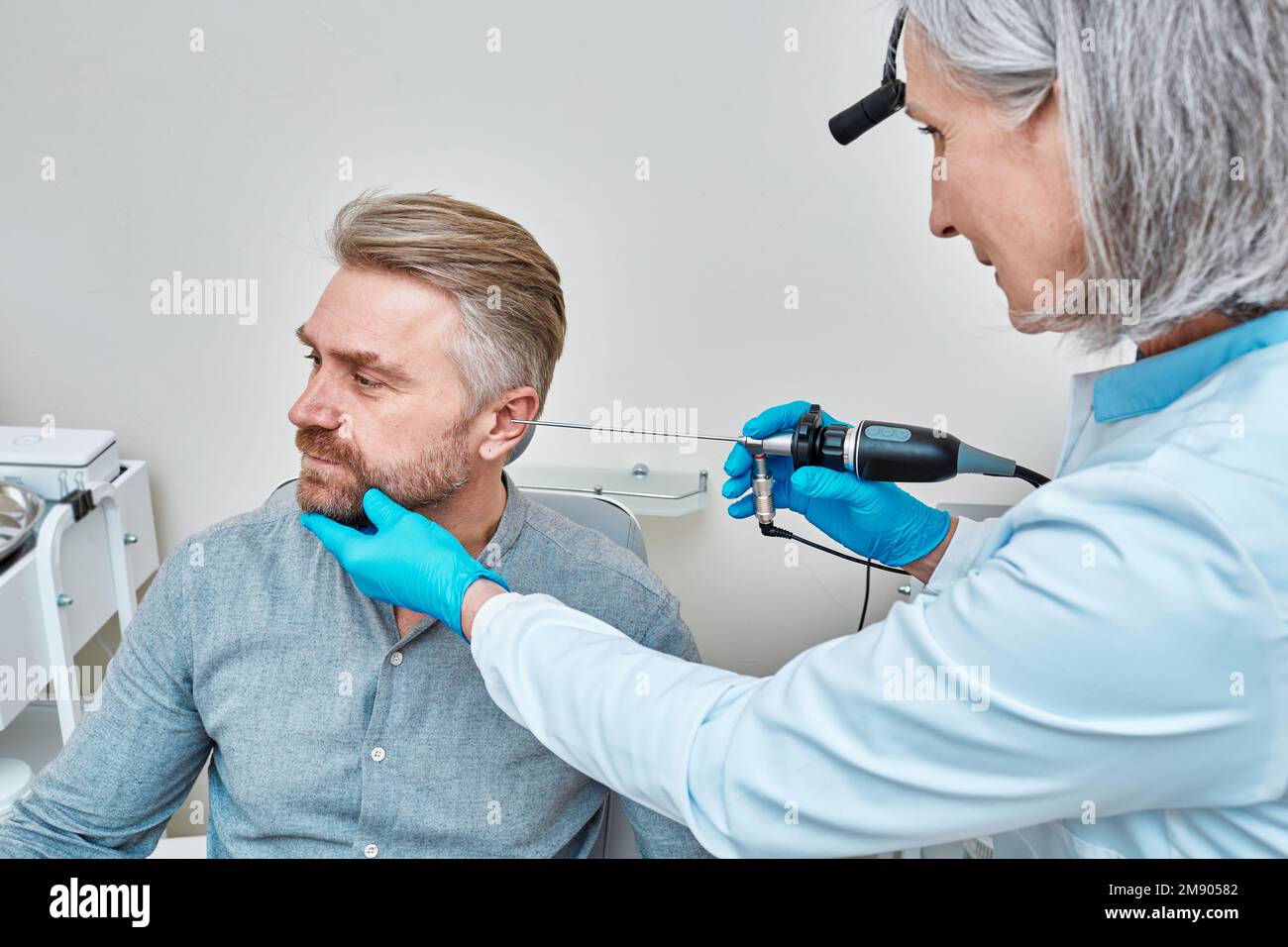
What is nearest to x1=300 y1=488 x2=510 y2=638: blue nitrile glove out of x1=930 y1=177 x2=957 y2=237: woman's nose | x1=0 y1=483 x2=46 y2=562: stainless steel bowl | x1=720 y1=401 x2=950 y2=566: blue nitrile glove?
x1=720 y1=401 x2=950 y2=566: blue nitrile glove

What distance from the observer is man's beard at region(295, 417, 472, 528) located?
1.25 metres

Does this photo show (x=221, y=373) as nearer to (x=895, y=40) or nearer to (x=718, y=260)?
(x=718, y=260)

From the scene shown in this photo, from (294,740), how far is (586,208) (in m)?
1.19

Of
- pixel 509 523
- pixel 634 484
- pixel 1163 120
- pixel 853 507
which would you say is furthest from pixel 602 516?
pixel 1163 120

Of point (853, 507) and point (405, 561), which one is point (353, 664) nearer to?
point (405, 561)

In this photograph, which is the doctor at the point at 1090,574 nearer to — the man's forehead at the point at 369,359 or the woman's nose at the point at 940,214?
the woman's nose at the point at 940,214

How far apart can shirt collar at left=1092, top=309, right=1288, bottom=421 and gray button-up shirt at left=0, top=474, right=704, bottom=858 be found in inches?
27.2

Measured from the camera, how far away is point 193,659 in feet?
4.08

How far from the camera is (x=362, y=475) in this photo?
4.12 ft

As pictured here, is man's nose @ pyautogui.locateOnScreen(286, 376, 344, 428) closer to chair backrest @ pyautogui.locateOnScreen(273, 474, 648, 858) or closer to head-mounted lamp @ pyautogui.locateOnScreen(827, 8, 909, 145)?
chair backrest @ pyautogui.locateOnScreen(273, 474, 648, 858)

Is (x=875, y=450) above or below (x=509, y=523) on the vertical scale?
above
